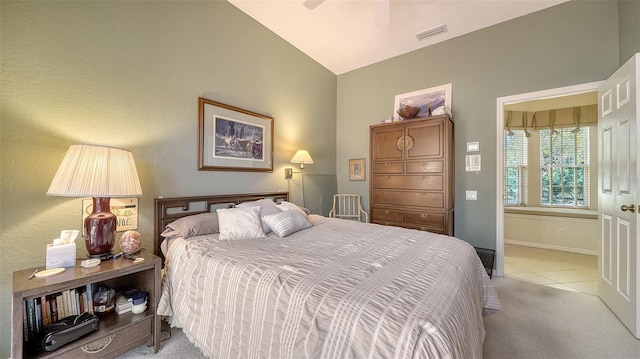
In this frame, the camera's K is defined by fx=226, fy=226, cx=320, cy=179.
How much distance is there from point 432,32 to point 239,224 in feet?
11.5

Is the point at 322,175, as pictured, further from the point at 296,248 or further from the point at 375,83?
the point at 296,248

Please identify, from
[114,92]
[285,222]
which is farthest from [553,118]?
[114,92]

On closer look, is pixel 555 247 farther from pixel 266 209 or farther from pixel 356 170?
pixel 266 209

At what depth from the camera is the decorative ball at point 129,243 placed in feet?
5.44

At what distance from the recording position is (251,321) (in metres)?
1.21

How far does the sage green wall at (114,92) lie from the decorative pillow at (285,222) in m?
0.81

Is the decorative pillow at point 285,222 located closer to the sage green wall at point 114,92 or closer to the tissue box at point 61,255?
the sage green wall at point 114,92

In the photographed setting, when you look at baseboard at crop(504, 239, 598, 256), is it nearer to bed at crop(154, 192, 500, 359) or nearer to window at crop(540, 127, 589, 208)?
window at crop(540, 127, 589, 208)

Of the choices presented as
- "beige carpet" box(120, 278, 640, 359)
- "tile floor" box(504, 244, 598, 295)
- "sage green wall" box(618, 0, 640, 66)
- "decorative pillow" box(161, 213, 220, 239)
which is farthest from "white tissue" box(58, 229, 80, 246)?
"sage green wall" box(618, 0, 640, 66)

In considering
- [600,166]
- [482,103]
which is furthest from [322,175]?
[600,166]

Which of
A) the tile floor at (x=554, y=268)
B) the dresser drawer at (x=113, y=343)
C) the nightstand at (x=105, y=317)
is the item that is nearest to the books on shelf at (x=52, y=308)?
the nightstand at (x=105, y=317)

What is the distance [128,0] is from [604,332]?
4807mm

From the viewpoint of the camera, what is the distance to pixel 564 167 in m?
4.39

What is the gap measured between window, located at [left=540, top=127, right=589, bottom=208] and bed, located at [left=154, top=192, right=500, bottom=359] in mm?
4345
